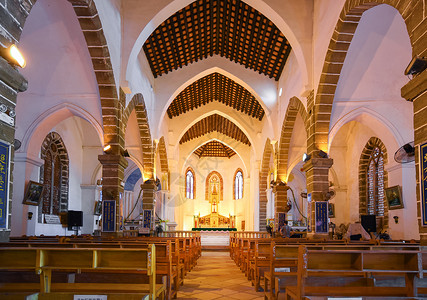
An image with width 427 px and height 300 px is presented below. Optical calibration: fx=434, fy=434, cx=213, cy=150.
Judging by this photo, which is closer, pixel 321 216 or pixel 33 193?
pixel 321 216

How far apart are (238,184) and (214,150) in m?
3.01

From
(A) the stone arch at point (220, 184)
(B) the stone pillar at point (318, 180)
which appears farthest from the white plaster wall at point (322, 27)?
(A) the stone arch at point (220, 184)

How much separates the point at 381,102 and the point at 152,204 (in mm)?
10007

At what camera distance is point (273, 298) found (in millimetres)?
5637

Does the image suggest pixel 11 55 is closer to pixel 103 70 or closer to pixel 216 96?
pixel 103 70

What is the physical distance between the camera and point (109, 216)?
452 inches

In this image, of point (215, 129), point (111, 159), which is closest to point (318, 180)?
point (111, 159)

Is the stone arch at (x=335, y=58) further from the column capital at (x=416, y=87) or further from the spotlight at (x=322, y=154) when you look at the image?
the column capital at (x=416, y=87)

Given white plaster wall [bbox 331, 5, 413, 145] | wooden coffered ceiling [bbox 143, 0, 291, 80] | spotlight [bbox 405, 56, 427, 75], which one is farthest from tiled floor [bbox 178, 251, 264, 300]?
wooden coffered ceiling [bbox 143, 0, 291, 80]

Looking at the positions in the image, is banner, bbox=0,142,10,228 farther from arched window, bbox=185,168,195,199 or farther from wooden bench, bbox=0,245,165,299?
arched window, bbox=185,168,195,199

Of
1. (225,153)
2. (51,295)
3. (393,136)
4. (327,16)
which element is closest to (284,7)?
(327,16)

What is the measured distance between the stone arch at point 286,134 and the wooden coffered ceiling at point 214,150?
13120 millimetres

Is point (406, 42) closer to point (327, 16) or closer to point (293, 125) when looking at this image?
point (327, 16)

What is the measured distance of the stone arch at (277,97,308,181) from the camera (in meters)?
14.5
